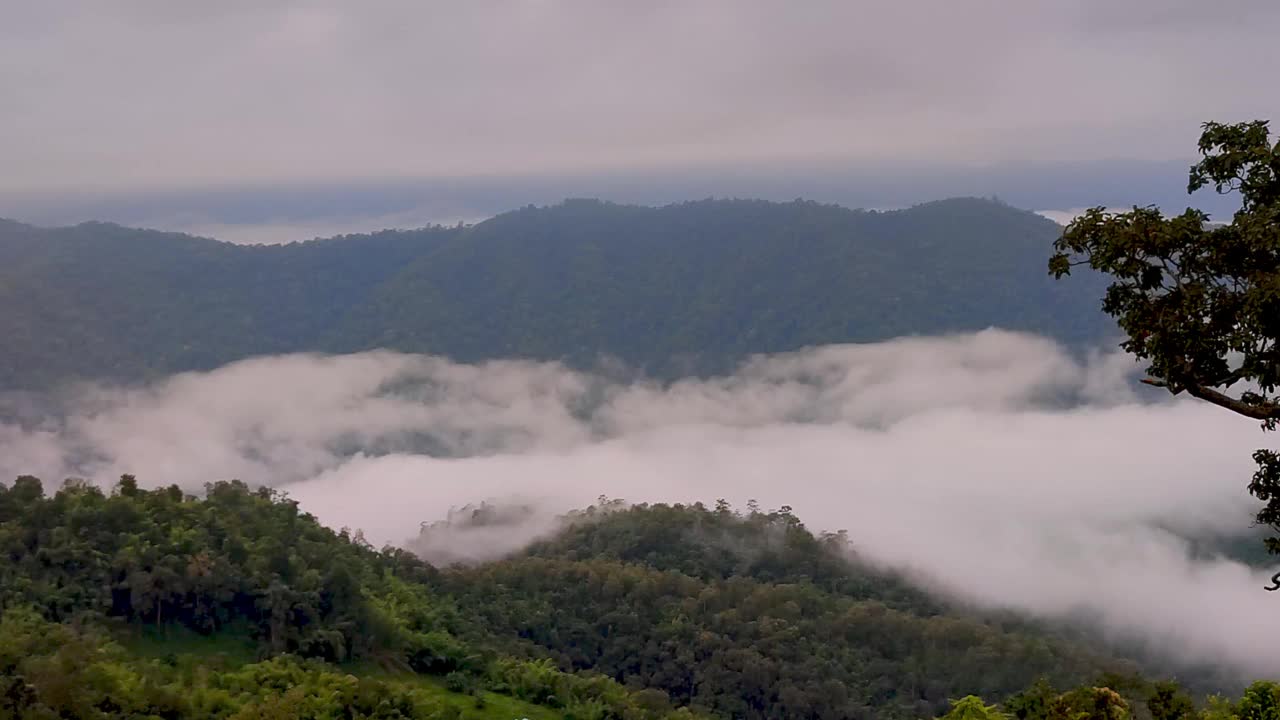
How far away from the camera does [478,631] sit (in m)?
45.6

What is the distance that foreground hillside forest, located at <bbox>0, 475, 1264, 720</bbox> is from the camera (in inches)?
972

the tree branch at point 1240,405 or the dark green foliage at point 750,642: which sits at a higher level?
the tree branch at point 1240,405

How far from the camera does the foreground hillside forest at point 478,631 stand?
24.7 meters

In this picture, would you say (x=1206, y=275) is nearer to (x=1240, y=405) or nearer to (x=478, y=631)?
(x=1240, y=405)

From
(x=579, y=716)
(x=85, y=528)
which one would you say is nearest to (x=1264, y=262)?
(x=579, y=716)

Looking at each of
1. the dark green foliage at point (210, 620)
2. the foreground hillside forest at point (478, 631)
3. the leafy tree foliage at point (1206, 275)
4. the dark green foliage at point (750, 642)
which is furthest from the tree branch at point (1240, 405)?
the dark green foliage at point (750, 642)

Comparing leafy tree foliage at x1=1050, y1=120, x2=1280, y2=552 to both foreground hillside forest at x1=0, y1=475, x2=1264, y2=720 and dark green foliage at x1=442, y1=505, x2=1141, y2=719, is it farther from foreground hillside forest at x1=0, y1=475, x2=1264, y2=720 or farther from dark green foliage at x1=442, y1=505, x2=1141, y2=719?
dark green foliage at x1=442, y1=505, x2=1141, y2=719

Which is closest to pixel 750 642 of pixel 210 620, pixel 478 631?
pixel 478 631

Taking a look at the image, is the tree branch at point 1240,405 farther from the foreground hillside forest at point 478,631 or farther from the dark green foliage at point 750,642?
the dark green foliage at point 750,642

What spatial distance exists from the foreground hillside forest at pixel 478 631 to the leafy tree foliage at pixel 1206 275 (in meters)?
4.86

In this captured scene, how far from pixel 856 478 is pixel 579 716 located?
5181 inches

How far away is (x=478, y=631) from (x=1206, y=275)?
38419 millimetres

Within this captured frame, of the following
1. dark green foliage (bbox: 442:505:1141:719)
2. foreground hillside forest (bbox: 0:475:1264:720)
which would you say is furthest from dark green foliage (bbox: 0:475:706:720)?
dark green foliage (bbox: 442:505:1141:719)

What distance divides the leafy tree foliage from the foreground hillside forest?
4864mm
